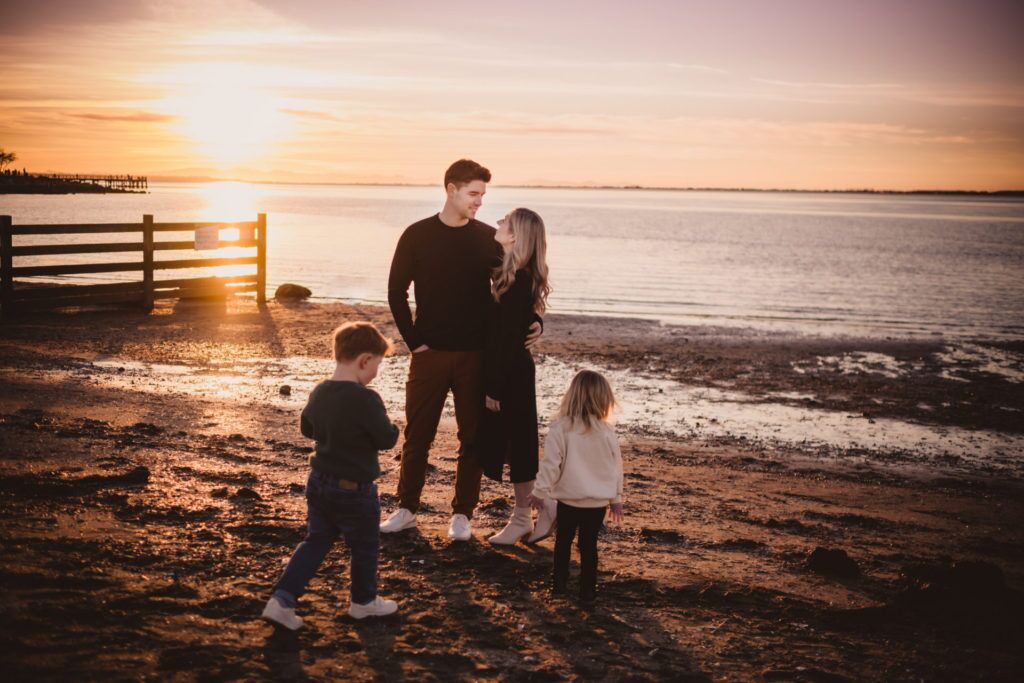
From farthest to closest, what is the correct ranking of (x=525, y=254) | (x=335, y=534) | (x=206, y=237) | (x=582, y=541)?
(x=206, y=237) → (x=525, y=254) → (x=582, y=541) → (x=335, y=534)

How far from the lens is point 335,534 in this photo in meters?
3.91

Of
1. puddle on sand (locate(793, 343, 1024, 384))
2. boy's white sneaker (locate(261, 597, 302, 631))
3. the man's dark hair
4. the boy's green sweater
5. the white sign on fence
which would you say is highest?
the man's dark hair

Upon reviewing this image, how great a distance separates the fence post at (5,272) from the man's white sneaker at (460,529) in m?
12.0

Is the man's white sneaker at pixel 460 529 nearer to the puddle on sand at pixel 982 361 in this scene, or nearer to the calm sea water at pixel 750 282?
the puddle on sand at pixel 982 361

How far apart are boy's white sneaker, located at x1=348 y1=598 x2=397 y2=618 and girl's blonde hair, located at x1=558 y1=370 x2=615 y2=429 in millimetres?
1305

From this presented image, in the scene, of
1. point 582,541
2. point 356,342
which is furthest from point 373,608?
point 356,342

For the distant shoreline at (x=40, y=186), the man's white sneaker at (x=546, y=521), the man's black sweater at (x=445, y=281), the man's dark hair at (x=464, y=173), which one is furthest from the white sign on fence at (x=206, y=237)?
the distant shoreline at (x=40, y=186)

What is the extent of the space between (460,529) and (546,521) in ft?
1.79

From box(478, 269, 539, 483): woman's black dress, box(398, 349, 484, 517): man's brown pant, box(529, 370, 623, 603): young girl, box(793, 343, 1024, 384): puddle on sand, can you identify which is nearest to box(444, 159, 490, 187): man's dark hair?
box(478, 269, 539, 483): woman's black dress

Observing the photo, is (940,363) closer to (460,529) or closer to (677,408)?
(677,408)

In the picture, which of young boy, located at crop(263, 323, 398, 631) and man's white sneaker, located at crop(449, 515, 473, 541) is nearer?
young boy, located at crop(263, 323, 398, 631)

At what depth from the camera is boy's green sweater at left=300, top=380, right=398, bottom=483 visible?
373cm

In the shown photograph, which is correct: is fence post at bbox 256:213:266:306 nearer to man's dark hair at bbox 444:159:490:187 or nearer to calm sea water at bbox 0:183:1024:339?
calm sea water at bbox 0:183:1024:339

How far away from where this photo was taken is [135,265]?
642 inches
